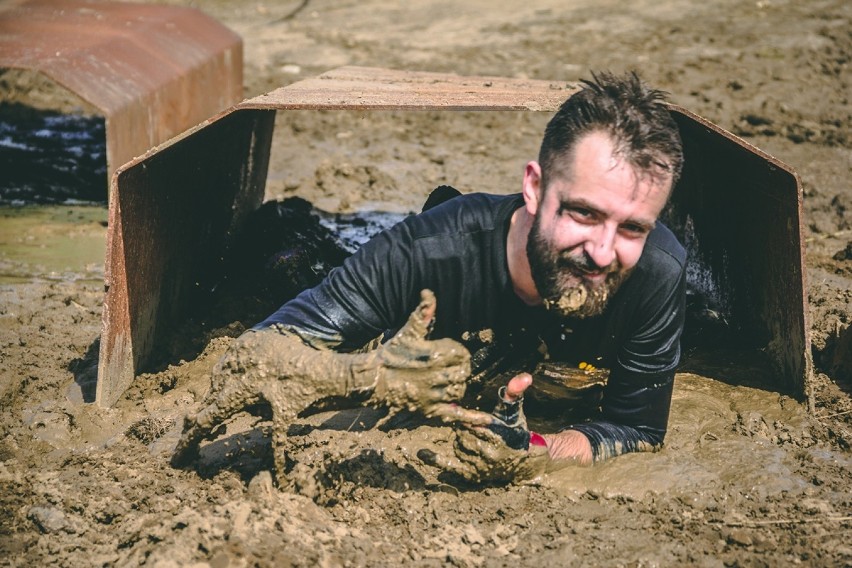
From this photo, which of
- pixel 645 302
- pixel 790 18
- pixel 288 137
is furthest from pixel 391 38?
pixel 645 302

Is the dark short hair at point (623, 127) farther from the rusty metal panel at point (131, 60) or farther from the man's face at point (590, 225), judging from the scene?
the rusty metal panel at point (131, 60)

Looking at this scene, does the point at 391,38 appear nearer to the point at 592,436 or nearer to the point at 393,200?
the point at 393,200

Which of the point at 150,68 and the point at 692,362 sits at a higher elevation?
the point at 150,68

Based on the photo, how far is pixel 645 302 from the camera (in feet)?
11.3

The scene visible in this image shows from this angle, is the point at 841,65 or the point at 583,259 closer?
the point at 583,259

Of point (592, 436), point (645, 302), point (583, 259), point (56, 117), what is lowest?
point (56, 117)

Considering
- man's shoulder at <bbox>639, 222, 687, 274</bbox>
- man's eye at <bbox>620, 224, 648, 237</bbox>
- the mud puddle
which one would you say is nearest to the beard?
man's eye at <bbox>620, 224, 648, 237</bbox>

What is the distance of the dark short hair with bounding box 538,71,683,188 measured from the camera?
3.07m

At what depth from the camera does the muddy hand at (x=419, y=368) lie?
9.80 feet

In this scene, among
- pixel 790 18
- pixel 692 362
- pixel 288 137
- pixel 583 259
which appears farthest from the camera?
pixel 790 18

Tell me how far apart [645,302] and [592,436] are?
55 cm

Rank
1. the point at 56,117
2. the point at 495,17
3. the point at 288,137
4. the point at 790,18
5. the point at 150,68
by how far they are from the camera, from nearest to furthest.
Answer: the point at 150,68 → the point at 288,137 → the point at 56,117 → the point at 790,18 → the point at 495,17

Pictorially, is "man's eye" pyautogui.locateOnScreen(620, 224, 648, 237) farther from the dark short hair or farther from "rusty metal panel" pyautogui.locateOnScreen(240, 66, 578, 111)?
"rusty metal panel" pyautogui.locateOnScreen(240, 66, 578, 111)

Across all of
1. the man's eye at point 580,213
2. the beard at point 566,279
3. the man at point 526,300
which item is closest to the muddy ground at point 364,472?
the man at point 526,300
